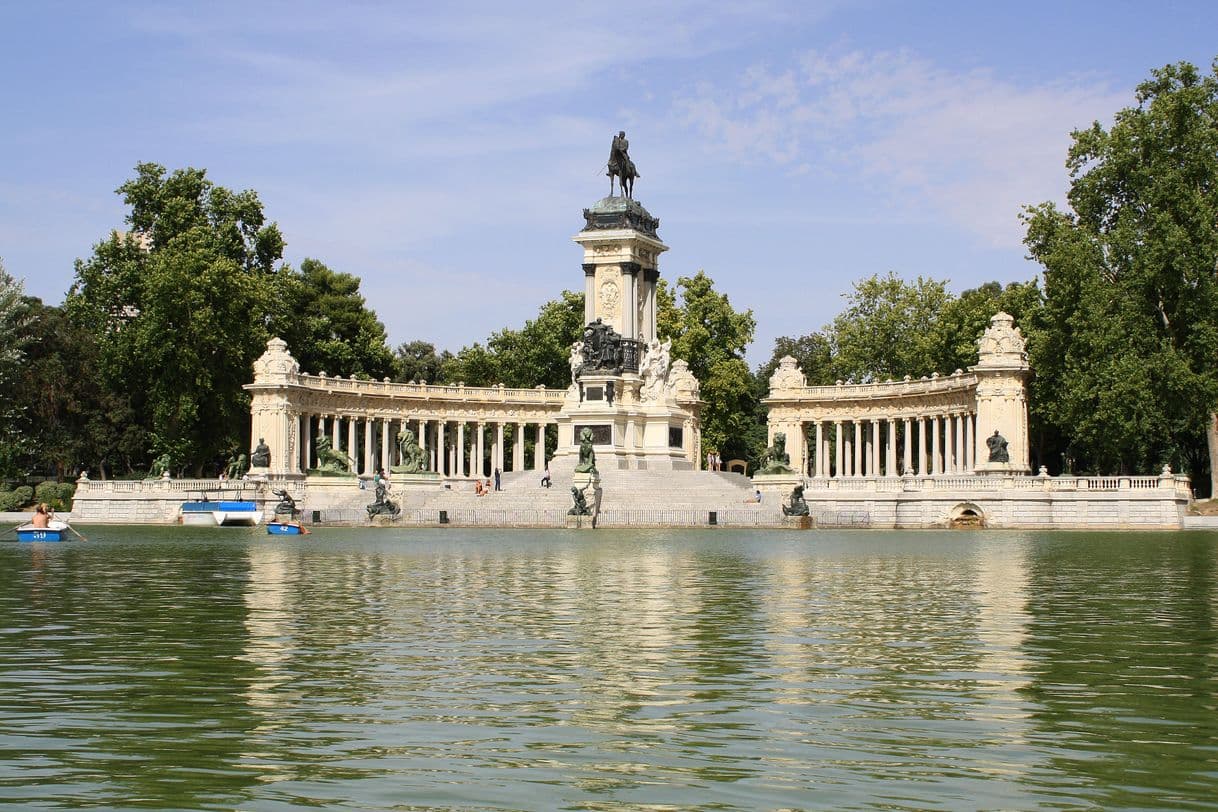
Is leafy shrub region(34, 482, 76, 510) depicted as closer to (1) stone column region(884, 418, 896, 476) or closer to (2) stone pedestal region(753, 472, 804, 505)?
(2) stone pedestal region(753, 472, 804, 505)

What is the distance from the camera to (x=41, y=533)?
158 ft

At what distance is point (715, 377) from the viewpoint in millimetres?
105062

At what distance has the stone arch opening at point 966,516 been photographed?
64.2 meters

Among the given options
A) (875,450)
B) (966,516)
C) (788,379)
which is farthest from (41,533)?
(788,379)

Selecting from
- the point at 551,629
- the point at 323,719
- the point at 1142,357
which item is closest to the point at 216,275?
the point at 1142,357

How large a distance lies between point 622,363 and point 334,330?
1424 inches

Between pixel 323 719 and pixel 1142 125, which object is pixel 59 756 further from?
pixel 1142 125

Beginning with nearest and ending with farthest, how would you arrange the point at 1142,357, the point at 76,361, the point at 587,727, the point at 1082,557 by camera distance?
the point at 587,727, the point at 1082,557, the point at 1142,357, the point at 76,361

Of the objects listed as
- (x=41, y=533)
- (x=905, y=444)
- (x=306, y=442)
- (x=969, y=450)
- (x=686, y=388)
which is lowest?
(x=41, y=533)

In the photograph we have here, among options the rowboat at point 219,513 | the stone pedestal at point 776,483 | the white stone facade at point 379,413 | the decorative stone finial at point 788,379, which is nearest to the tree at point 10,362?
the white stone facade at point 379,413

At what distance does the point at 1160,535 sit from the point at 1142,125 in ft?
83.2

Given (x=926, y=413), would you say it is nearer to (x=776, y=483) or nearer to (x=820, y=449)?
(x=820, y=449)

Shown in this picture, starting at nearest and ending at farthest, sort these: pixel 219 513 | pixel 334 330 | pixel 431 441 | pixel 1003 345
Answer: pixel 219 513 → pixel 1003 345 → pixel 431 441 → pixel 334 330

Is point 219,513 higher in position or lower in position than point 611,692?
higher
